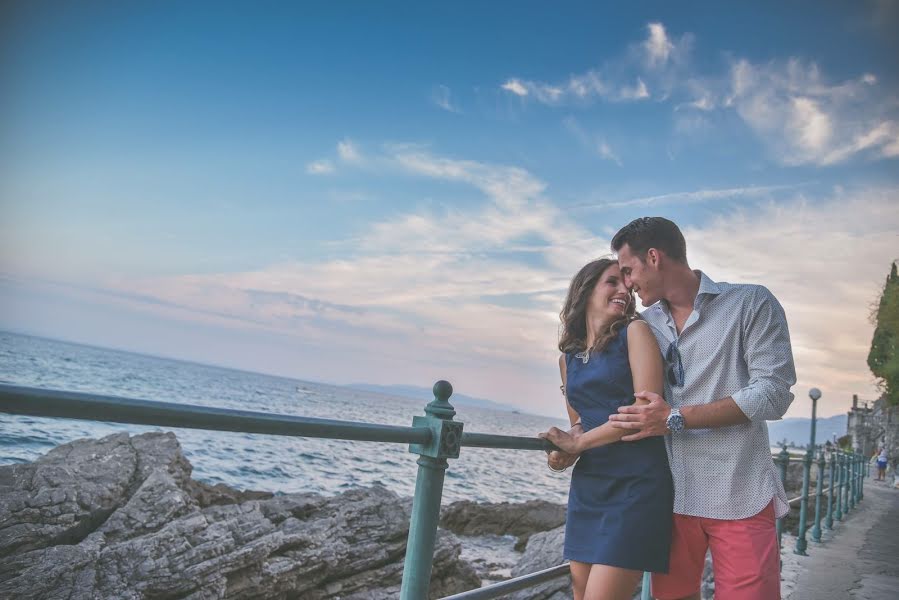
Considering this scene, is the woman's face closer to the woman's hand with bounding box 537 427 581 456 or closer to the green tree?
the woman's hand with bounding box 537 427 581 456

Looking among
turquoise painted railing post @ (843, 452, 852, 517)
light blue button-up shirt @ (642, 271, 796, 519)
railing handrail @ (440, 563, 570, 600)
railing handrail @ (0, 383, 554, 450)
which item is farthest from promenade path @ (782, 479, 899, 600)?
railing handrail @ (0, 383, 554, 450)

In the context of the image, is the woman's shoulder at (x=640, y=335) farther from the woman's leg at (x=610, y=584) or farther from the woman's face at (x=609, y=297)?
the woman's leg at (x=610, y=584)

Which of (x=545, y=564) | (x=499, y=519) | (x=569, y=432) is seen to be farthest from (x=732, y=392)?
(x=499, y=519)

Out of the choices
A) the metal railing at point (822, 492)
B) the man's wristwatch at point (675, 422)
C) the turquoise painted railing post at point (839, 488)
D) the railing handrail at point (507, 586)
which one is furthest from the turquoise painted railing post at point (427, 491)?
the turquoise painted railing post at point (839, 488)

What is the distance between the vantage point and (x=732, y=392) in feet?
7.27

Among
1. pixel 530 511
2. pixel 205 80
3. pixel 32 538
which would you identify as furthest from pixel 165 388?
pixel 32 538

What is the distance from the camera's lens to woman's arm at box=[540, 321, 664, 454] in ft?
7.14

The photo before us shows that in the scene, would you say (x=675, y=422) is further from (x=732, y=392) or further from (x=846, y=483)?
(x=846, y=483)

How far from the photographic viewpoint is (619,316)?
241cm

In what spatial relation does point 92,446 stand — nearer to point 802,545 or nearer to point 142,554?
point 142,554

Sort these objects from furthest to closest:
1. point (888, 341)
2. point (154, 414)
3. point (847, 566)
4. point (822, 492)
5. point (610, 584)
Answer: point (888, 341) → point (822, 492) → point (847, 566) → point (610, 584) → point (154, 414)

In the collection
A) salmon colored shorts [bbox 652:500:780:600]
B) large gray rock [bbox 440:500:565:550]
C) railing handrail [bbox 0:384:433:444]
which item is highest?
railing handrail [bbox 0:384:433:444]

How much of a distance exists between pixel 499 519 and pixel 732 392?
16.8m

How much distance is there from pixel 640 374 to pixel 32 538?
8599 millimetres
